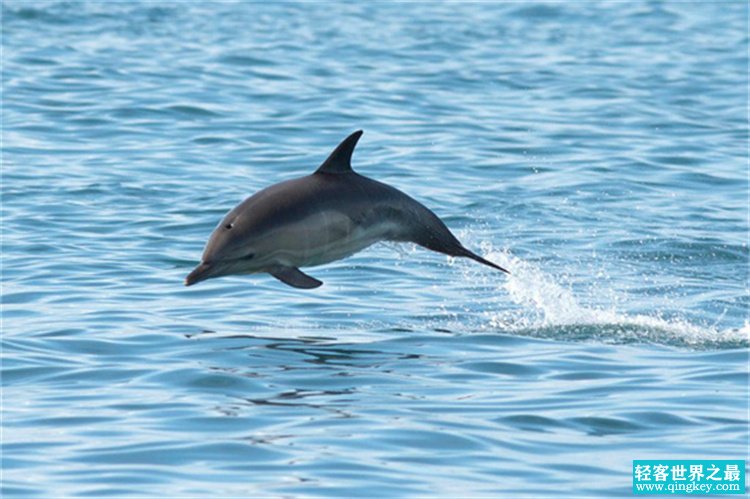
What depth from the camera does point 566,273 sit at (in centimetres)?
1302

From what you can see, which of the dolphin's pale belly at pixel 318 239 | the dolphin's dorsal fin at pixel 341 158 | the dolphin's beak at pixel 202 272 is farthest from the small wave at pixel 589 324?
the dolphin's beak at pixel 202 272

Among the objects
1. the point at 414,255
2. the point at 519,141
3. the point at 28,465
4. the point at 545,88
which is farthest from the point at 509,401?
the point at 545,88

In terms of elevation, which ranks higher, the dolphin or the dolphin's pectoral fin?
the dolphin

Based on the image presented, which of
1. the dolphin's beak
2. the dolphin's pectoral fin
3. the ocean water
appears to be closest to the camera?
the ocean water

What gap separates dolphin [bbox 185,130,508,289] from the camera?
9125 millimetres

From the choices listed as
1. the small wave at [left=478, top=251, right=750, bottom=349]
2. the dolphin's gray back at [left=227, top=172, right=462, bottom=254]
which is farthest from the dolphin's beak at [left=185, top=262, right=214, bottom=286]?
the small wave at [left=478, top=251, right=750, bottom=349]

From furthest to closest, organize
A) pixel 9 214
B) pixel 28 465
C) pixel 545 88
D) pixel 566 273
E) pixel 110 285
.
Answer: pixel 545 88, pixel 9 214, pixel 566 273, pixel 110 285, pixel 28 465

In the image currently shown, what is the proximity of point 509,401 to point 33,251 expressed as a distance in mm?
5473

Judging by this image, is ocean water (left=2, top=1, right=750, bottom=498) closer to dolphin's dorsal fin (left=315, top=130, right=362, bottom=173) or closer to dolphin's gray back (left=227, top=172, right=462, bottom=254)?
dolphin's gray back (left=227, top=172, right=462, bottom=254)

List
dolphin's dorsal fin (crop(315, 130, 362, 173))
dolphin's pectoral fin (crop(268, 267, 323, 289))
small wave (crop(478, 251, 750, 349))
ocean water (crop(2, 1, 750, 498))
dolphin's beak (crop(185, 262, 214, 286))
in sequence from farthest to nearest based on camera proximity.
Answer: small wave (crop(478, 251, 750, 349))
dolphin's dorsal fin (crop(315, 130, 362, 173))
dolphin's pectoral fin (crop(268, 267, 323, 289))
dolphin's beak (crop(185, 262, 214, 286))
ocean water (crop(2, 1, 750, 498))

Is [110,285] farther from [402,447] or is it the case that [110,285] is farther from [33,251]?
[402,447]

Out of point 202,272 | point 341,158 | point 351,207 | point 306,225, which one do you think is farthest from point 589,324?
point 202,272

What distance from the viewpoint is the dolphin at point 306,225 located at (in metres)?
9.12

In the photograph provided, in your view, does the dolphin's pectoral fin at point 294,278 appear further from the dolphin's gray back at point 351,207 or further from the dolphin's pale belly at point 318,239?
the dolphin's gray back at point 351,207
